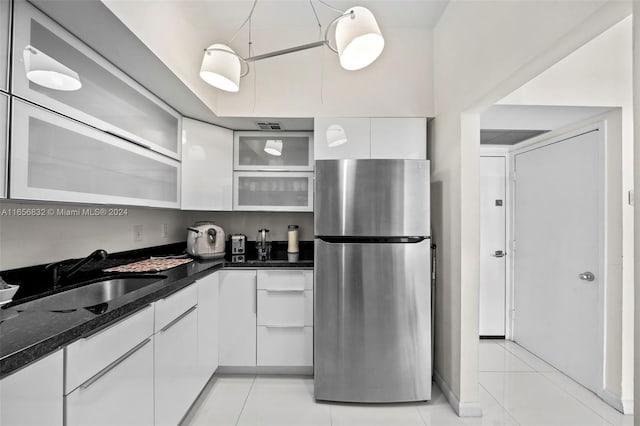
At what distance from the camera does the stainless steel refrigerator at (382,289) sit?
2.06 m

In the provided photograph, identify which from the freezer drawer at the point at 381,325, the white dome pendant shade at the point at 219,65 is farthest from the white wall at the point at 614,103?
the white dome pendant shade at the point at 219,65

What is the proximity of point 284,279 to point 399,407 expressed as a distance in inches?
47.5

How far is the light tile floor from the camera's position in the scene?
1923mm

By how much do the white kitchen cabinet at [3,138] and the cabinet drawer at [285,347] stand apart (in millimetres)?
1797

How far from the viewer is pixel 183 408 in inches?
67.8

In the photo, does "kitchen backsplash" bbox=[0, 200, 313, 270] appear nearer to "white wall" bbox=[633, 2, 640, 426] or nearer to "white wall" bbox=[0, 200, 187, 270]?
"white wall" bbox=[0, 200, 187, 270]

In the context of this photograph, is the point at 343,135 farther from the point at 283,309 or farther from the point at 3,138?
→ the point at 3,138

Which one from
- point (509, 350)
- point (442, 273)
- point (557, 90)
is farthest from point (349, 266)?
point (509, 350)

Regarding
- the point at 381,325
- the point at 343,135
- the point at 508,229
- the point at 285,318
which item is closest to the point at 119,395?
the point at 285,318

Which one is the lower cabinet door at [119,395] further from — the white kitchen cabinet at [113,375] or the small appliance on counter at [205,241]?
the small appliance on counter at [205,241]

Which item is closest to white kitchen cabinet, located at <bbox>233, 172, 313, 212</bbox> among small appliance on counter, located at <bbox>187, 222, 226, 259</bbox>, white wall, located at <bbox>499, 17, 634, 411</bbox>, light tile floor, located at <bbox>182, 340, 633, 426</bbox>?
small appliance on counter, located at <bbox>187, 222, 226, 259</bbox>

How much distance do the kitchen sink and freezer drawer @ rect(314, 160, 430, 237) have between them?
125 cm

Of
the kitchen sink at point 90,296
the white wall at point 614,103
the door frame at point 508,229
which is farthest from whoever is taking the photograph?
the door frame at point 508,229

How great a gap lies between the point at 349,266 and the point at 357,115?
124cm
